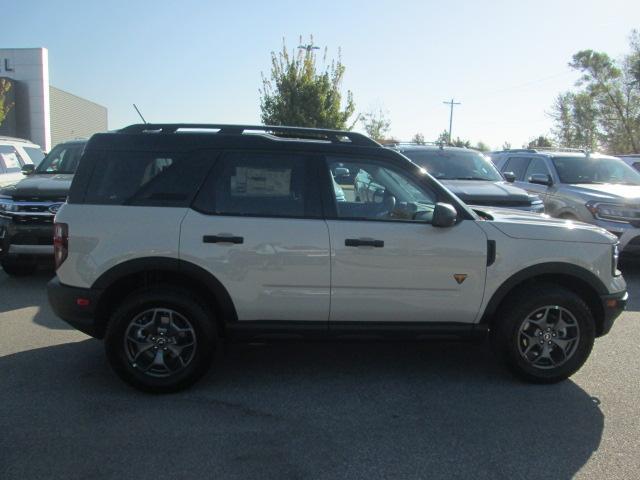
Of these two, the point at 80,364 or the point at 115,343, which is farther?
the point at 80,364

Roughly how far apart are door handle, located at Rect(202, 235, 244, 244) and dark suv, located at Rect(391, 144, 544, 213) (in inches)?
172

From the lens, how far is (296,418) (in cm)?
384

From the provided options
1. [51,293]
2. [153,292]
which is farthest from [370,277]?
[51,293]

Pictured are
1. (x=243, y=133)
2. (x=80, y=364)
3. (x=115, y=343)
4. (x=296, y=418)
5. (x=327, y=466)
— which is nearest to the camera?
(x=327, y=466)

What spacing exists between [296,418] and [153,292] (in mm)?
1379

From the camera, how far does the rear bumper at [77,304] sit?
4145 millimetres

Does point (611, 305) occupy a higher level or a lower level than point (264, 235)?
lower

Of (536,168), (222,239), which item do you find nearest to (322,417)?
(222,239)

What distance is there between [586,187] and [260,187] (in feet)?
22.7

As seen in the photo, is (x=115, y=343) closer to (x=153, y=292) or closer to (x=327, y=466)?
(x=153, y=292)

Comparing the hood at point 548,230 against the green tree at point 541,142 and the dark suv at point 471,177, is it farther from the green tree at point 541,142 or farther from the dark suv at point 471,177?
the green tree at point 541,142

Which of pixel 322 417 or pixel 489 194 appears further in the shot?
pixel 489 194

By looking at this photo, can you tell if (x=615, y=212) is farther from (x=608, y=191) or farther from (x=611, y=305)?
(x=611, y=305)

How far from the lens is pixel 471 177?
9.09 metres
